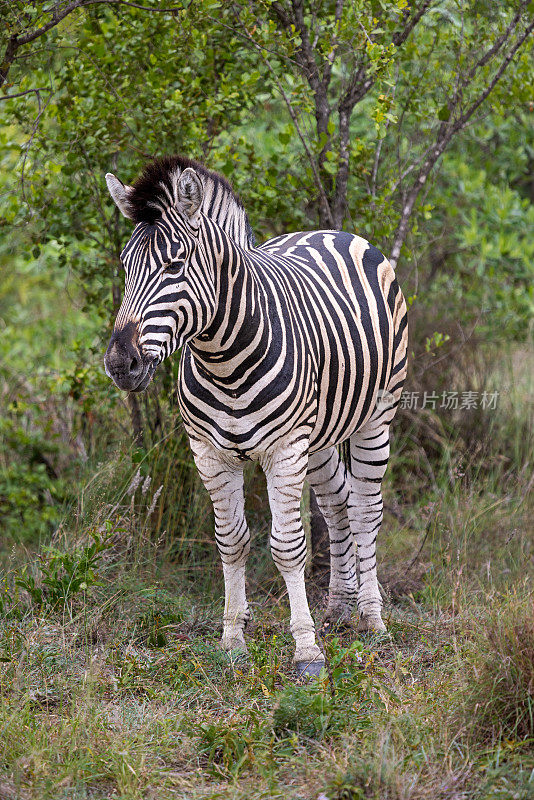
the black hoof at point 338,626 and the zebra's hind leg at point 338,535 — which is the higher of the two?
the zebra's hind leg at point 338,535

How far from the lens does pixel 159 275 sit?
11.9 feet

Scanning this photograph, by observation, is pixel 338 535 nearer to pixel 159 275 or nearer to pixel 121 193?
pixel 159 275

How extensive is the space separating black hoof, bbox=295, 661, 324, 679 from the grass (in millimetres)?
96

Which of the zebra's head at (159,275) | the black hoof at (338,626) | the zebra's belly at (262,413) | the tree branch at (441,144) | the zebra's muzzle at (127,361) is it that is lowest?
the black hoof at (338,626)

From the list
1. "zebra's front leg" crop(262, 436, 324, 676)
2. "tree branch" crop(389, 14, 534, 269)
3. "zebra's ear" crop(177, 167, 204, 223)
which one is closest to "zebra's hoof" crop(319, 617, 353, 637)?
"zebra's front leg" crop(262, 436, 324, 676)

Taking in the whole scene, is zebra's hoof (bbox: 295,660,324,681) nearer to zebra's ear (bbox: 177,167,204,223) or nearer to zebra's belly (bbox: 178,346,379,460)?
zebra's belly (bbox: 178,346,379,460)

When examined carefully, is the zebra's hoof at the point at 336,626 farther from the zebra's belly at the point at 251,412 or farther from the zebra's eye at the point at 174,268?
the zebra's eye at the point at 174,268

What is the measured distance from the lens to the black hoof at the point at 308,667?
13.5ft

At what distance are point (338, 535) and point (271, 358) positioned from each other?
1.46 metres

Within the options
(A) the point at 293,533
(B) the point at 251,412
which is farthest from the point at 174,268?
(A) the point at 293,533

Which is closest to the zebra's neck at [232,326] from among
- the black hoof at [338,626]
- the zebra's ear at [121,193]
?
the zebra's ear at [121,193]

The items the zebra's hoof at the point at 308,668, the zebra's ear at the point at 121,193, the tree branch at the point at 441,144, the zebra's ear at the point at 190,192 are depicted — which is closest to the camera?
the zebra's ear at the point at 190,192

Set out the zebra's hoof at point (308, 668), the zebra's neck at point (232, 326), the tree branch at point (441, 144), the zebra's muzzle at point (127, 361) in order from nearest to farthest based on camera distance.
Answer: the zebra's muzzle at point (127, 361)
the zebra's neck at point (232, 326)
the zebra's hoof at point (308, 668)
the tree branch at point (441, 144)

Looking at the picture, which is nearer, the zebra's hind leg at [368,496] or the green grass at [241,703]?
the green grass at [241,703]
